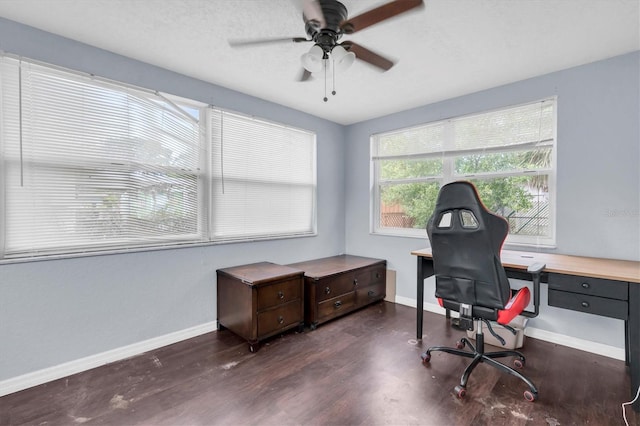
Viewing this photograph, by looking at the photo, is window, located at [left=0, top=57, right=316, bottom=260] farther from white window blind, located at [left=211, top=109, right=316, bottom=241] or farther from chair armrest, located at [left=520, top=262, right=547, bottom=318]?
chair armrest, located at [left=520, top=262, right=547, bottom=318]

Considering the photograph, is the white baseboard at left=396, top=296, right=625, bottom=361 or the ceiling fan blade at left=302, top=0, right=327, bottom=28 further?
the white baseboard at left=396, top=296, right=625, bottom=361

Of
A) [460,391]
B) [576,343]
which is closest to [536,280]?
[460,391]

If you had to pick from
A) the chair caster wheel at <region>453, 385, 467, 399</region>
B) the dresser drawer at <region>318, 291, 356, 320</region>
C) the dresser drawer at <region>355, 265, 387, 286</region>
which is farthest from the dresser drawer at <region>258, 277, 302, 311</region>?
the chair caster wheel at <region>453, 385, 467, 399</region>

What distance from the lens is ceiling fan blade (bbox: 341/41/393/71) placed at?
179cm

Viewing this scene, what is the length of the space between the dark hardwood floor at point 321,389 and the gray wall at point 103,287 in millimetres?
236

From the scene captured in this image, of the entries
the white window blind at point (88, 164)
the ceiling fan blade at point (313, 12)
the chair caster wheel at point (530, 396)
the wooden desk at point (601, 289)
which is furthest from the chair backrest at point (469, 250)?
the white window blind at point (88, 164)

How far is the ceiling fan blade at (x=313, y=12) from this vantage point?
4.80ft

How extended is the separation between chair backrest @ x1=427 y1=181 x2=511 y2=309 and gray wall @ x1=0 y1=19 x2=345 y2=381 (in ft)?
6.38

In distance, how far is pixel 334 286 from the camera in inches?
122

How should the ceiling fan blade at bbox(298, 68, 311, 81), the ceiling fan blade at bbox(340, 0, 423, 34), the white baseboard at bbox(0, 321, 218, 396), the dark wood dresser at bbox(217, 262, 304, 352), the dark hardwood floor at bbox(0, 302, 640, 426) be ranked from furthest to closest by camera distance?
the dark wood dresser at bbox(217, 262, 304, 352)
the ceiling fan blade at bbox(298, 68, 311, 81)
the white baseboard at bbox(0, 321, 218, 396)
the dark hardwood floor at bbox(0, 302, 640, 426)
the ceiling fan blade at bbox(340, 0, 423, 34)

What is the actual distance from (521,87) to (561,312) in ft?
6.92

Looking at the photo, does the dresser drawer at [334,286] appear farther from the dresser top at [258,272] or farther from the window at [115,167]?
the window at [115,167]

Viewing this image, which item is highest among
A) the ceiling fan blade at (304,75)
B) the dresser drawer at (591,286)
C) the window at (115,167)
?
the ceiling fan blade at (304,75)

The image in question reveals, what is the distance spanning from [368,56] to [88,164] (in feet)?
7.12
